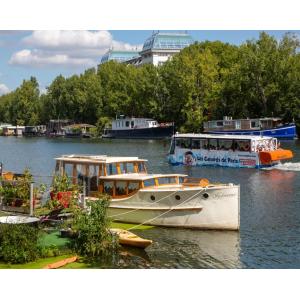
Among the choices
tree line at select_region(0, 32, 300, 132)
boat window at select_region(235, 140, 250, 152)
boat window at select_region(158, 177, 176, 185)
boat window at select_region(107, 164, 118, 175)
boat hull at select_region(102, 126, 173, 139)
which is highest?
tree line at select_region(0, 32, 300, 132)

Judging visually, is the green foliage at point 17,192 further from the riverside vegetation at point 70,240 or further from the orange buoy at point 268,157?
the orange buoy at point 268,157

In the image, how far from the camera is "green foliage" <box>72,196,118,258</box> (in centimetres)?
2058

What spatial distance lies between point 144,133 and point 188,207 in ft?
301

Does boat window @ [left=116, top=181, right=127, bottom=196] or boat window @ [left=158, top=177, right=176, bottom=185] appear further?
boat window @ [left=158, top=177, right=176, bottom=185]

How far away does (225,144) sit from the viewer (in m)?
53.8

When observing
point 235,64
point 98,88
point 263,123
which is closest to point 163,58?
point 98,88

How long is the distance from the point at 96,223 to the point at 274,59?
82.3 metres

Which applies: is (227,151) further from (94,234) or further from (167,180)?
(94,234)

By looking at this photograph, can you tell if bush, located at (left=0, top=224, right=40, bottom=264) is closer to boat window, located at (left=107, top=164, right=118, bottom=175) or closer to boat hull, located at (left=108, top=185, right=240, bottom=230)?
boat hull, located at (left=108, top=185, right=240, bottom=230)

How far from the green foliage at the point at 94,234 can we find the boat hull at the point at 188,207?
5247 mm

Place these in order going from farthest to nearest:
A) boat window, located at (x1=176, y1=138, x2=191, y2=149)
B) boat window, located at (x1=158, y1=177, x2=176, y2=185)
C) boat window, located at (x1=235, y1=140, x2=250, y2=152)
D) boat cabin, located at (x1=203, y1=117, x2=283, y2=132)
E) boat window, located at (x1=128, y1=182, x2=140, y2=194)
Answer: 1. boat cabin, located at (x1=203, y1=117, x2=283, y2=132)
2. boat window, located at (x1=176, y1=138, x2=191, y2=149)
3. boat window, located at (x1=235, y1=140, x2=250, y2=152)
4. boat window, located at (x1=158, y1=177, x2=176, y2=185)
5. boat window, located at (x1=128, y1=182, x2=140, y2=194)

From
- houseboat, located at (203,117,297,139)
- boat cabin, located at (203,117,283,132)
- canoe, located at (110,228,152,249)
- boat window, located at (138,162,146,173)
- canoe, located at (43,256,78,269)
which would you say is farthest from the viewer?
boat cabin, located at (203,117,283,132)

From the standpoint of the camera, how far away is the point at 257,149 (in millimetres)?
52094

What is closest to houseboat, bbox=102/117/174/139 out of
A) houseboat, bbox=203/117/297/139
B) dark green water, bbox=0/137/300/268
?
houseboat, bbox=203/117/297/139
